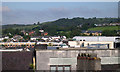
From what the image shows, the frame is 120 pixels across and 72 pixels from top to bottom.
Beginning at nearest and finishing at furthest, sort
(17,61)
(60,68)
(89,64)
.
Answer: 1. (89,64)
2. (60,68)
3. (17,61)

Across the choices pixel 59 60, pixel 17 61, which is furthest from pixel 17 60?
pixel 59 60

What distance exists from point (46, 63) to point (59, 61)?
0.58 metres

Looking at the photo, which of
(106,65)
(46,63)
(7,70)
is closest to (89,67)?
(106,65)

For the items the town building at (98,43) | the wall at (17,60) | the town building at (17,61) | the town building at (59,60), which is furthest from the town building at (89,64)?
the town building at (98,43)

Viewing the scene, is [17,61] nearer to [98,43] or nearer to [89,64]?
[89,64]

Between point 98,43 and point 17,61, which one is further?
point 98,43

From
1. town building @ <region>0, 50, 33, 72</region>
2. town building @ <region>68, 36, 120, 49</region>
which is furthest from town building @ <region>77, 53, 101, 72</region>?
town building @ <region>68, 36, 120, 49</region>

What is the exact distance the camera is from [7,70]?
12.2m

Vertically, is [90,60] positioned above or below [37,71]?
above

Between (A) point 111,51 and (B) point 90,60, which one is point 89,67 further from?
(A) point 111,51

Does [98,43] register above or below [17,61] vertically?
below

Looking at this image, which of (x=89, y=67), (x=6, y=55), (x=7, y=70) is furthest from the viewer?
(x=6, y=55)

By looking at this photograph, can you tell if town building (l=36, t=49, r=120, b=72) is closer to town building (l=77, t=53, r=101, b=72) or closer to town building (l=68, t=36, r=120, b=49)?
town building (l=77, t=53, r=101, b=72)

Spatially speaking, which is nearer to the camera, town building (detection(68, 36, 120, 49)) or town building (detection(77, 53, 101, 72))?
town building (detection(77, 53, 101, 72))
